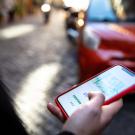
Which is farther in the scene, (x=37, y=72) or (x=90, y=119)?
(x=37, y=72)

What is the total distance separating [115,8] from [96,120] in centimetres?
586

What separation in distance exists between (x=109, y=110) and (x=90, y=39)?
16.1ft

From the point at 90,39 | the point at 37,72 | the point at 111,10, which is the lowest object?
the point at 37,72

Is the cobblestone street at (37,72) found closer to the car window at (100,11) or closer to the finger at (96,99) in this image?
the car window at (100,11)

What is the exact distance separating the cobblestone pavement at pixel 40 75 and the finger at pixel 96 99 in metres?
0.50

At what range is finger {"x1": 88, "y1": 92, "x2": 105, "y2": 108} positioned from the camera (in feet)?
5.41

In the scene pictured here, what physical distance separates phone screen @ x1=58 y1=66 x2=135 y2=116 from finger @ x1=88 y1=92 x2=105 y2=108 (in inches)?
3.8

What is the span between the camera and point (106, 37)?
20.8ft

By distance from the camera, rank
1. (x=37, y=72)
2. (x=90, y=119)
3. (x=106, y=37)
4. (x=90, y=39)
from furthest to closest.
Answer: (x=37, y=72) → (x=90, y=39) → (x=106, y=37) → (x=90, y=119)

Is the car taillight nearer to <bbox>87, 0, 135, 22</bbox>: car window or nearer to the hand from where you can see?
<bbox>87, 0, 135, 22</bbox>: car window

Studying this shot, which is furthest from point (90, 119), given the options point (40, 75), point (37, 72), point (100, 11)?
point (37, 72)

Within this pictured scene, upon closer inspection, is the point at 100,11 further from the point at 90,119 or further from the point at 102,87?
the point at 90,119

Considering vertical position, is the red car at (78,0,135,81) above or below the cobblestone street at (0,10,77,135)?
above

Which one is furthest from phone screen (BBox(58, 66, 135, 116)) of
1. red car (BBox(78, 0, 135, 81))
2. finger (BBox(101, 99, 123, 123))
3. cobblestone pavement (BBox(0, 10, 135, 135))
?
red car (BBox(78, 0, 135, 81))
